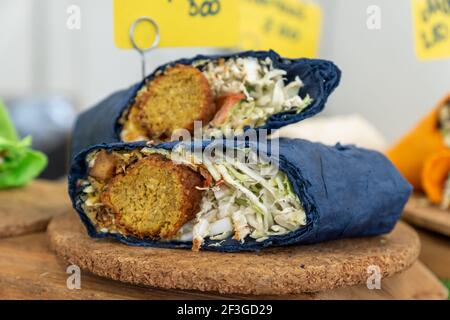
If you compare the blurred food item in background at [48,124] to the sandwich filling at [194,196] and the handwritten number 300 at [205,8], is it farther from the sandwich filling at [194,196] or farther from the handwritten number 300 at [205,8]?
the sandwich filling at [194,196]

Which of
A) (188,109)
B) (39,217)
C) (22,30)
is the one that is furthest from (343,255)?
(22,30)

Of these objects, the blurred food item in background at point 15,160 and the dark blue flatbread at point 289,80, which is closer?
the dark blue flatbread at point 289,80

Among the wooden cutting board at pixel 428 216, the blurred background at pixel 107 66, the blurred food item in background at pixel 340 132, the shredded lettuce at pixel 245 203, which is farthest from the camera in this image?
the blurred background at pixel 107 66

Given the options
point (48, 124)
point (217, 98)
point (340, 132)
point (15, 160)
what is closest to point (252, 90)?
point (217, 98)

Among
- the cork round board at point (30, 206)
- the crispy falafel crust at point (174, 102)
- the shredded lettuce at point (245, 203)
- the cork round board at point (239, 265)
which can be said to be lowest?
the cork round board at point (30, 206)

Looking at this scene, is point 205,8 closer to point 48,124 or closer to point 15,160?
point 15,160

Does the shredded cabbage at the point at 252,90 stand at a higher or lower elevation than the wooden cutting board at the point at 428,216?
higher

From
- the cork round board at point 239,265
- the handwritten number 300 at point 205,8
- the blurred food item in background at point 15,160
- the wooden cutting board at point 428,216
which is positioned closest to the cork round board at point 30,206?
the blurred food item in background at point 15,160
